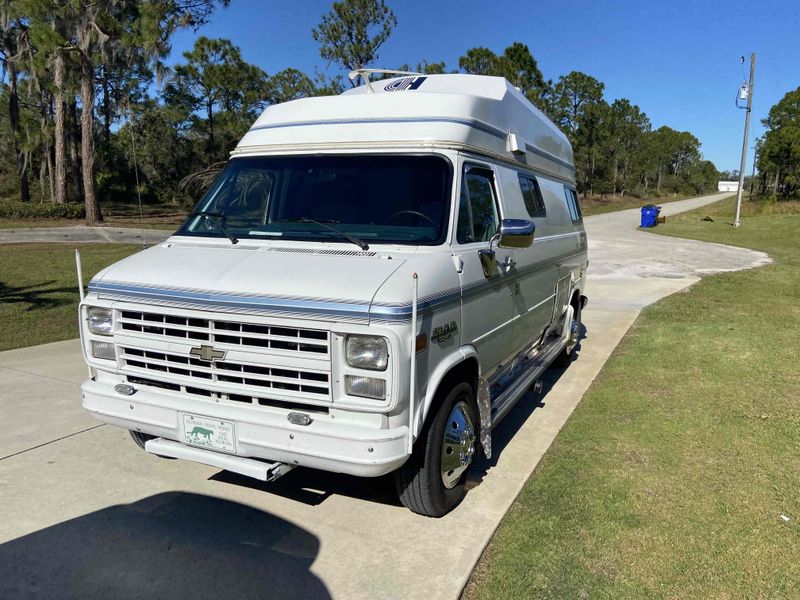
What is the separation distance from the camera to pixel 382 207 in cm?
386

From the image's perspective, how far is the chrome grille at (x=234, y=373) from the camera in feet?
9.91

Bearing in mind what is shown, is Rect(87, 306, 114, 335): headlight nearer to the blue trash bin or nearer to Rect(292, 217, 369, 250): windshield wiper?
Rect(292, 217, 369, 250): windshield wiper

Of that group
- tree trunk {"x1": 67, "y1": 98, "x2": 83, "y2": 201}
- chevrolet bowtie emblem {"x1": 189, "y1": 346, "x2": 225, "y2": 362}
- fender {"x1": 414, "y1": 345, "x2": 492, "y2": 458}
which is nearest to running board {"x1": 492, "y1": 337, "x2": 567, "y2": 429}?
fender {"x1": 414, "y1": 345, "x2": 492, "y2": 458}

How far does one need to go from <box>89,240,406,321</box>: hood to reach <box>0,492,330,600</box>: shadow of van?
1.37 metres

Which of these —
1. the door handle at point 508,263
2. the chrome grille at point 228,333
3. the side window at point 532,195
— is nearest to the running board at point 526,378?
Result: the door handle at point 508,263

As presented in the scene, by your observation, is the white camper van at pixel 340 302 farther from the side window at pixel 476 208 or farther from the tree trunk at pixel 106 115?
the tree trunk at pixel 106 115

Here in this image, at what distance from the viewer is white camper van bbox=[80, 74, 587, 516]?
117 inches

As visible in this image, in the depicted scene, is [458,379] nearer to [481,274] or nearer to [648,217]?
[481,274]

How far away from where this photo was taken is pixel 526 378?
505cm

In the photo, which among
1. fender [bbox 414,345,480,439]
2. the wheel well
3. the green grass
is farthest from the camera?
the green grass

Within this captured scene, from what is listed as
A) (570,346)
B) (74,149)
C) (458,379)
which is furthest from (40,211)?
(458,379)

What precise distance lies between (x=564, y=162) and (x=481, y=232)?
356cm

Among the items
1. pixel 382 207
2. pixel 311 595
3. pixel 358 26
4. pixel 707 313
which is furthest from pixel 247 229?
pixel 358 26

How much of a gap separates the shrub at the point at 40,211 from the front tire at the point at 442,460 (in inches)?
1148
